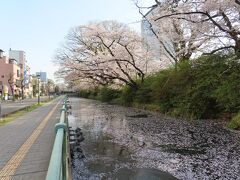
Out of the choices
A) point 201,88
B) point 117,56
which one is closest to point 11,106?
point 117,56

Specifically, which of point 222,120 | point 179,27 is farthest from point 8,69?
point 222,120

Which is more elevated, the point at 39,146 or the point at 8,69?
the point at 8,69

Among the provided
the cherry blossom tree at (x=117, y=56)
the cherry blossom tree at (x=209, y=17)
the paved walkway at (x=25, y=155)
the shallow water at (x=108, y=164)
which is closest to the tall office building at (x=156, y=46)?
the cherry blossom tree at (x=117, y=56)

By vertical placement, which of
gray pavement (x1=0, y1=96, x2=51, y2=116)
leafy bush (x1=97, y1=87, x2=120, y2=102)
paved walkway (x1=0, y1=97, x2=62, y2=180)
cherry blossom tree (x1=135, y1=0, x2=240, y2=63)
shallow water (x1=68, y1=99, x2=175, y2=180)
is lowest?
shallow water (x1=68, y1=99, x2=175, y2=180)

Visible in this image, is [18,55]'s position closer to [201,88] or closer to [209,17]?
[201,88]

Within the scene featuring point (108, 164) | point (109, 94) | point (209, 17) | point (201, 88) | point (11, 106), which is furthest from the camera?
point (109, 94)

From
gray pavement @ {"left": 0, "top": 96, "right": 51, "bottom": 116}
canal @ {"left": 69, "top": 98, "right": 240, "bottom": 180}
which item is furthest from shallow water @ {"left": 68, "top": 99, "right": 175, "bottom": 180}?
gray pavement @ {"left": 0, "top": 96, "right": 51, "bottom": 116}

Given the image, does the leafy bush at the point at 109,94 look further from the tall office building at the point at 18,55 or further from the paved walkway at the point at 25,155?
the tall office building at the point at 18,55

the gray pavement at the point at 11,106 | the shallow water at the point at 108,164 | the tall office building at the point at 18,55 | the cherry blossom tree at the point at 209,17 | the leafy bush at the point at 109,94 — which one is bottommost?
the shallow water at the point at 108,164

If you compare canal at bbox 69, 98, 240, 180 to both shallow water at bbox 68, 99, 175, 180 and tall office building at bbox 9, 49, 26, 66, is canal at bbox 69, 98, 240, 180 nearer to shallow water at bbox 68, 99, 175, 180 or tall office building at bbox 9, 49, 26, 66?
shallow water at bbox 68, 99, 175, 180

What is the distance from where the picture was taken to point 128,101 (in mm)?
35750

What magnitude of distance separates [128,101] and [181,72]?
15234mm

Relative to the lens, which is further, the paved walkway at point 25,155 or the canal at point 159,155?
the canal at point 159,155

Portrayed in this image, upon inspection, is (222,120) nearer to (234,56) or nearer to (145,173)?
(234,56)
